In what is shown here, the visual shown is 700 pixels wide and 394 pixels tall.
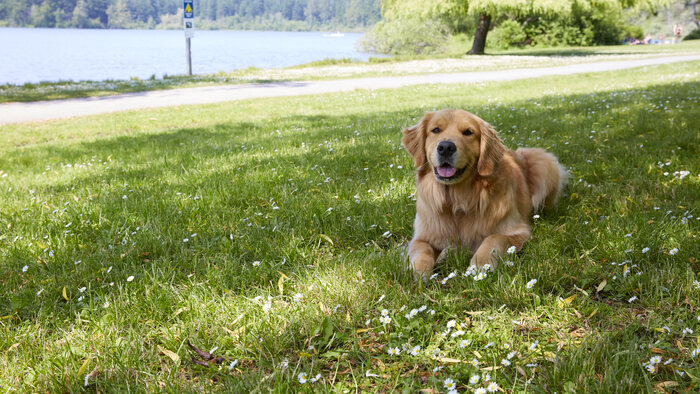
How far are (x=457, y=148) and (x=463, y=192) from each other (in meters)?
0.35

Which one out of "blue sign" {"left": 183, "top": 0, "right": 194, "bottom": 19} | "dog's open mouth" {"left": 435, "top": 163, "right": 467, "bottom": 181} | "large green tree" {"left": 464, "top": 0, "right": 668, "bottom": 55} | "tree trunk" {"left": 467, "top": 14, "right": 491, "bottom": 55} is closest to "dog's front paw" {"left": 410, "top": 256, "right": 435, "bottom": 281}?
"dog's open mouth" {"left": 435, "top": 163, "right": 467, "bottom": 181}

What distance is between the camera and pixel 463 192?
3326 millimetres

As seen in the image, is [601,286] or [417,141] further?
[417,141]

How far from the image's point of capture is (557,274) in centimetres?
278

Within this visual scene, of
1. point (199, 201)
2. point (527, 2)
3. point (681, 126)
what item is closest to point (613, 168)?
point (681, 126)

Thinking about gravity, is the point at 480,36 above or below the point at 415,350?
above

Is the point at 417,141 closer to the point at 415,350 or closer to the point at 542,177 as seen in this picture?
the point at 542,177

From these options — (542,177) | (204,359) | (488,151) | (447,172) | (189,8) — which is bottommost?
(204,359)

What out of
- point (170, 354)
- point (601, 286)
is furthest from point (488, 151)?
point (170, 354)

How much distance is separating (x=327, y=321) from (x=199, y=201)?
267 cm

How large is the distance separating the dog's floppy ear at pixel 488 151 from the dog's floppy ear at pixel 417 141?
435 millimetres

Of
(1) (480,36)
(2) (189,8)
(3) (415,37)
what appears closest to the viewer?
(2) (189,8)

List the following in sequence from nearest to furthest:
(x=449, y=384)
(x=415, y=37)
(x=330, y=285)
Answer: (x=449, y=384) < (x=330, y=285) < (x=415, y=37)

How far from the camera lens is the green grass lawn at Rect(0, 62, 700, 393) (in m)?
2.08
